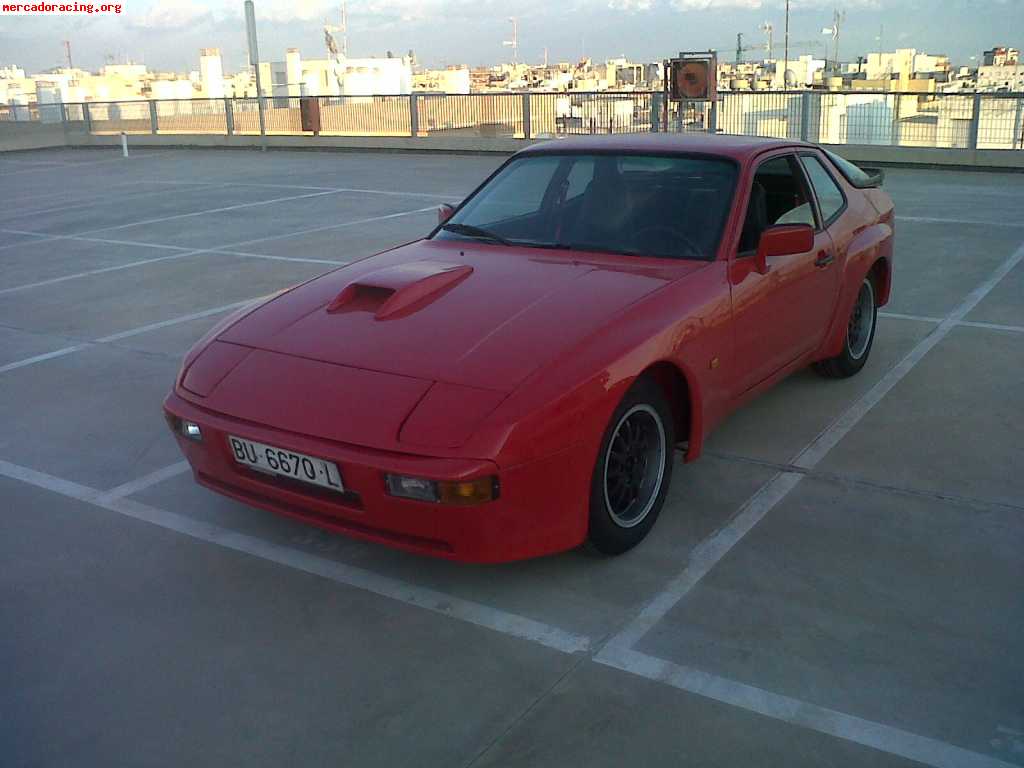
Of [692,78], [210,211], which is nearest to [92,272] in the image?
[210,211]

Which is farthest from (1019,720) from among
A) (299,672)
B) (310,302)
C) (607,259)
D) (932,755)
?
(310,302)

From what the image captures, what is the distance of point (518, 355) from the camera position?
3.40 m

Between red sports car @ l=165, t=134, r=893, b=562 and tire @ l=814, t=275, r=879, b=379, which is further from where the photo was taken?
tire @ l=814, t=275, r=879, b=379

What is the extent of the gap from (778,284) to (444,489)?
7.01 feet

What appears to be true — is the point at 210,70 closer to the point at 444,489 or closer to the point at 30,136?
the point at 30,136

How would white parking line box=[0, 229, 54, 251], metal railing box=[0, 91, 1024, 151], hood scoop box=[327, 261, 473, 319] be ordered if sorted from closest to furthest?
hood scoop box=[327, 261, 473, 319] < white parking line box=[0, 229, 54, 251] < metal railing box=[0, 91, 1024, 151]

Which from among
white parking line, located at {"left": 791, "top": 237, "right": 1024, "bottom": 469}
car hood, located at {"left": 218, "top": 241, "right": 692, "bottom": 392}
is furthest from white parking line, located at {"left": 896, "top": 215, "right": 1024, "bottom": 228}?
car hood, located at {"left": 218, "top": 241, "right": 692, "bottom": 392}

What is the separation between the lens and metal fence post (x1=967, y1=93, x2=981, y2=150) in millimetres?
16688

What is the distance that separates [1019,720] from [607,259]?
2.33m

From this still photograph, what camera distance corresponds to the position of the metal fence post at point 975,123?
1669 cm

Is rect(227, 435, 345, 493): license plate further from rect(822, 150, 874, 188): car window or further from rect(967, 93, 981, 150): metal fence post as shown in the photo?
rect(967, 93, 981, 150): metal fence post

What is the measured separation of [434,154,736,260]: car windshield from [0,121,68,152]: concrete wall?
27121mm

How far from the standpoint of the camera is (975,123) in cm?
1673

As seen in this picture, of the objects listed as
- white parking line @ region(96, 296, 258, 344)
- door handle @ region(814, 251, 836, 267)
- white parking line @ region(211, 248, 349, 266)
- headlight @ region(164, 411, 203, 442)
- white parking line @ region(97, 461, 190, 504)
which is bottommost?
white parking line @ region(97, 461, 190, 504)
